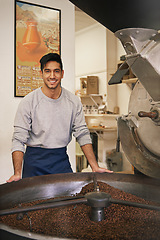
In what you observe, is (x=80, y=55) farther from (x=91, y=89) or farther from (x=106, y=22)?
(x=106, y=22)

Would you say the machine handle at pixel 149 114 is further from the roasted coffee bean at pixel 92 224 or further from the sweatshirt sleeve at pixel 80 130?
the sweatshirt sleeve at pixel 80 130

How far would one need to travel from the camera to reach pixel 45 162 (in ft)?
6.13

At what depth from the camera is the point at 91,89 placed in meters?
5.96

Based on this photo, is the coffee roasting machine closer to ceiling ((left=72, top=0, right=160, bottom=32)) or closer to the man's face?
ceiling ((left=72, top=0, right=160, bottom=32))

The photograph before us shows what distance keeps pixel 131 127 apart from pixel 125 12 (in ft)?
1.32

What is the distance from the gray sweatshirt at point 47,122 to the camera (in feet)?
6.14

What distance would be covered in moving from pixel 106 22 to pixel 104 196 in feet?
1.83

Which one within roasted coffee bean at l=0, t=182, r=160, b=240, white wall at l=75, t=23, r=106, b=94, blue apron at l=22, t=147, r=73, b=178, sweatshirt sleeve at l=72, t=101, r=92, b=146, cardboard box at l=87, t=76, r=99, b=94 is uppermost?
white wall at l=75, t=23, r=106, b=94

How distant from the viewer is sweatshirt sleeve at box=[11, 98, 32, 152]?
1748mm

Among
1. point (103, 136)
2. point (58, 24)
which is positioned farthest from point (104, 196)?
point (103, 136)

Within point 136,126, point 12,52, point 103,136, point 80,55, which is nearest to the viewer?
point 136,126

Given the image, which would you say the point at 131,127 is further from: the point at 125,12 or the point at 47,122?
the point at 47,122

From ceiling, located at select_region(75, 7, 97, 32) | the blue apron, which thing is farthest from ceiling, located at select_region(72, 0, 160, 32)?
ceiling, located at select_region(75, 7, 97, 32)

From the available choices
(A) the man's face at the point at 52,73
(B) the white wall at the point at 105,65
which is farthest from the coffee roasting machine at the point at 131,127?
(B) the white wall at the point at 105,65
